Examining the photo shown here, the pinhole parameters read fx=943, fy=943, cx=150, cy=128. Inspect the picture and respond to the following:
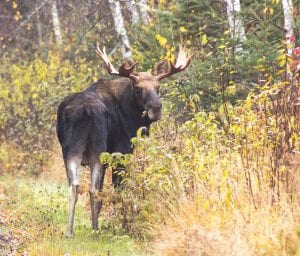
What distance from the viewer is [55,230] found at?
11.9m

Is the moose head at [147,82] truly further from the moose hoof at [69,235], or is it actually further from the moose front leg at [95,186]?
the moose hoof at [69,235]

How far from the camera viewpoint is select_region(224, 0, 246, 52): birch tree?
16125 millimetres

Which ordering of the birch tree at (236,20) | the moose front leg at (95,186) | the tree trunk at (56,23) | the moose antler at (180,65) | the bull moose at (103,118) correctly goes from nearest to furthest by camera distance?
the bull moose at (103,118) → the moose front leg at (95,186) → the moose antler at (180,65) → the birch tree at (236,20) → the tree trunk at (56,23)

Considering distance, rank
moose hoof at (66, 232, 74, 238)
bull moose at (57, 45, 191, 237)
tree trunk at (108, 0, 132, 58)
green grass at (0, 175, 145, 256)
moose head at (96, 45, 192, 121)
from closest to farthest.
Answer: green grass at (0, 175, 145, 256)
moose hoof at (66, 232, 74, 238)
bull moose at (57, 45, 191, 237)
moose head at (96, 45, 192, 121)
tree trunk at (108, 0, 132, 58)

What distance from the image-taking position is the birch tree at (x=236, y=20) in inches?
635

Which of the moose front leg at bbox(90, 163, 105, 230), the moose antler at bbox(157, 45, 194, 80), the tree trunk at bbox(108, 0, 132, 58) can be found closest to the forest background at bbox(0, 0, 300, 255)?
the moose front leg at bbox(90, 163, 105, 230)

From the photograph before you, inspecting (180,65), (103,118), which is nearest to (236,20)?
(180,65)

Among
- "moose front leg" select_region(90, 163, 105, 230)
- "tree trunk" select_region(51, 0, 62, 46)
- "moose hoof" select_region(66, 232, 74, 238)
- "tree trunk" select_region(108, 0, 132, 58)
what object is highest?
"tree trunk" select_region(51, 0, 62, 46)

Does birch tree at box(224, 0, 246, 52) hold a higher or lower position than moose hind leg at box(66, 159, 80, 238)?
higher

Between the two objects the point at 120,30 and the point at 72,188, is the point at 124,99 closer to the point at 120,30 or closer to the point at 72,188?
the point at 72,188

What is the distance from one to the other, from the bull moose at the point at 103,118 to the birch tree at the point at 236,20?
213 centimetres

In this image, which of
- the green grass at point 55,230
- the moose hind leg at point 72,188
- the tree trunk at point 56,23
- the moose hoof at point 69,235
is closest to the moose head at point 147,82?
the moose hind leg at point 72,188

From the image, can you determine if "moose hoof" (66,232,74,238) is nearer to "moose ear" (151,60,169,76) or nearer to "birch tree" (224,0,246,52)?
"moose ear" (151,60,169,76)

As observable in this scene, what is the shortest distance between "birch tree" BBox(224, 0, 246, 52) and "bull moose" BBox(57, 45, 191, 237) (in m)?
2.13
